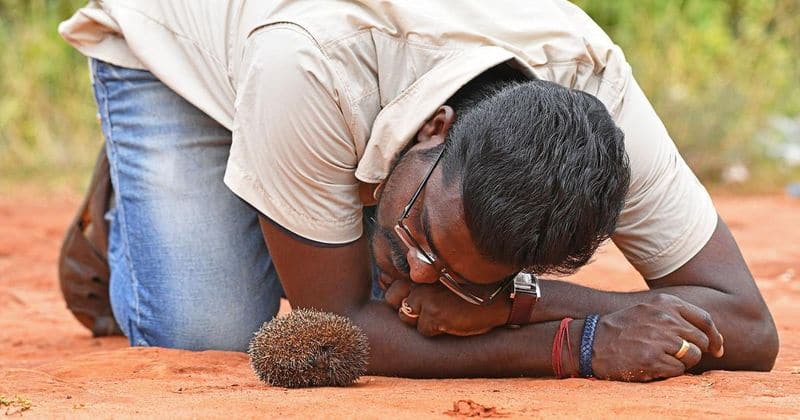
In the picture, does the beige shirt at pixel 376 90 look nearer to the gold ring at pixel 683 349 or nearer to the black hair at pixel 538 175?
the black hair at pixel 538 175

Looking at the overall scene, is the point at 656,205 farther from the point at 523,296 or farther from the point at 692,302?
the point at 523,296

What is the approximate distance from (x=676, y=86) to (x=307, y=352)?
24.9 ft

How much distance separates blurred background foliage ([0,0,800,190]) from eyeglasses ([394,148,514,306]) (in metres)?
6.75

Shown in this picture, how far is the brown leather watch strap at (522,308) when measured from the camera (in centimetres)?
332

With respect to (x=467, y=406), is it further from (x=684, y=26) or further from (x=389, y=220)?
(x=684, y=26)

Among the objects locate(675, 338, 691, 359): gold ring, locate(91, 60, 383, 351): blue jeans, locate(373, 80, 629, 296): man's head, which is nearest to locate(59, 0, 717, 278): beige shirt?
locate(373, 80, 629, 296): man's head

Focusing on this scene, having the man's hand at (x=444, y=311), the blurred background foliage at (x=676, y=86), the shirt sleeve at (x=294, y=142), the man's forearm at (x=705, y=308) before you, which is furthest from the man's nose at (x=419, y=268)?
the blurred background foliage at (x=676, y=86)

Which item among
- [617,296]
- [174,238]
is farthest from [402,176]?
[174,238]

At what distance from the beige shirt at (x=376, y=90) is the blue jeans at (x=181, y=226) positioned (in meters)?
0.59

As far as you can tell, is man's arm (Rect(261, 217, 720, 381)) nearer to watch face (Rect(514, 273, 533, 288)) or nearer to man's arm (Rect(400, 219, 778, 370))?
man's arm (Rect(400, 219, 778, 370))

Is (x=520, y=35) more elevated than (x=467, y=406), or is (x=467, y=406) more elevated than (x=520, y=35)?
(x=520, y=35)

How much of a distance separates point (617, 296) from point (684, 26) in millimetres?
7390

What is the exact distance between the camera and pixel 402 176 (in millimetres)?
3068

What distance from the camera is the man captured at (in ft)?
9.44
